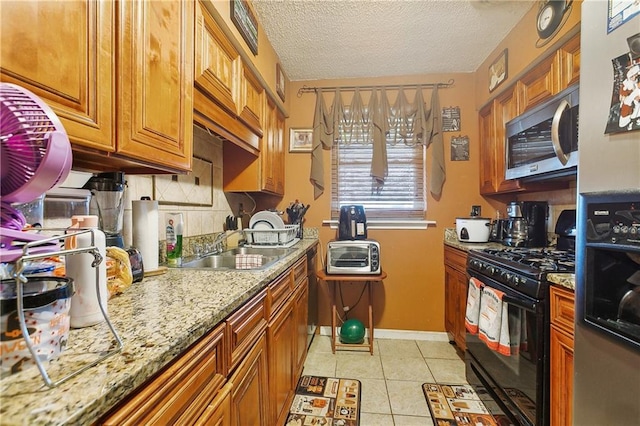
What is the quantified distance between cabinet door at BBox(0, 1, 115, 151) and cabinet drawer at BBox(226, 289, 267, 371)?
2.02 feet

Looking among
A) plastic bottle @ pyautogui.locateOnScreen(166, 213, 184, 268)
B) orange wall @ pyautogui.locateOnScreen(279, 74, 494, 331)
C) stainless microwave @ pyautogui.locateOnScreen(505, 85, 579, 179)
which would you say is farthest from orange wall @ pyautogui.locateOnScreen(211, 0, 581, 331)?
plastic bottle @ pyautogui.locateOnScreen(166, 213, 184, 268)

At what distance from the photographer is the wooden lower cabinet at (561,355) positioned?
1.13m

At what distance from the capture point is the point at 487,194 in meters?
2.57

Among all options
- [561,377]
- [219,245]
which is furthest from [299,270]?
[561,377]

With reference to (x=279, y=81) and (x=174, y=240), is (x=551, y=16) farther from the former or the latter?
(x=174, y=240)

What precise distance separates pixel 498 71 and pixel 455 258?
1534 mm

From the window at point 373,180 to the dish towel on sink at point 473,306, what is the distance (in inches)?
41.2

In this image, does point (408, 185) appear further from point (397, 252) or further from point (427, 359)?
point (427, 359)

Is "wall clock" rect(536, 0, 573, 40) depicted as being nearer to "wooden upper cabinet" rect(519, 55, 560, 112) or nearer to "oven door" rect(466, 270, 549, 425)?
"wooden upper cabinet" rect(519, 55, 560, 112)

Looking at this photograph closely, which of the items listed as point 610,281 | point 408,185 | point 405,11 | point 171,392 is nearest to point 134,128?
point 171,392

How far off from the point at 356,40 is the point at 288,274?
1.84 meters

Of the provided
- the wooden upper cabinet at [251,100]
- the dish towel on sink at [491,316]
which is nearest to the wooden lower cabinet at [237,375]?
the wooden upper cabinet at [251,100]

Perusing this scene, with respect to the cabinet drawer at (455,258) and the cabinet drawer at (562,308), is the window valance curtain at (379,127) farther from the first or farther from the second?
the cabinet drawer at (562,308)

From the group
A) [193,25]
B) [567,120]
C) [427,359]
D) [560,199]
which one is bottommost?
[427,359]
